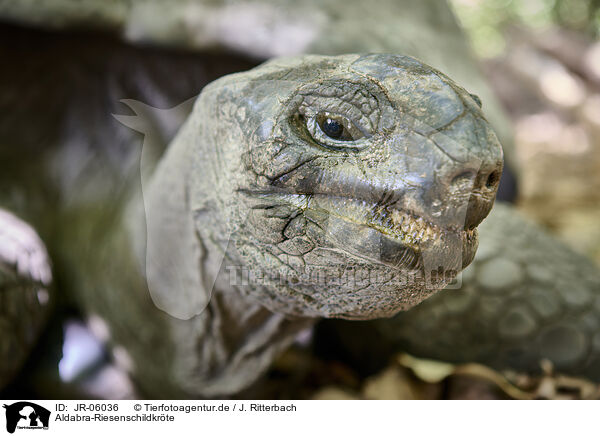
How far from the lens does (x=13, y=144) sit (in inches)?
62.1

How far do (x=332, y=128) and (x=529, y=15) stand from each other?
1.05m

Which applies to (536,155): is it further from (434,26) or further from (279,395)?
(279,395)

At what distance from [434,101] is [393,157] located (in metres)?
0.09

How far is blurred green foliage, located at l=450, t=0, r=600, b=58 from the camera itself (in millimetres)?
1373

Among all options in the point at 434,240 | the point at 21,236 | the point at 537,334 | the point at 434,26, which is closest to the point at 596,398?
the point at 537,334

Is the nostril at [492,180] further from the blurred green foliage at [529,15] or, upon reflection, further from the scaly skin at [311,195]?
the blurred green foliage at [529,15]

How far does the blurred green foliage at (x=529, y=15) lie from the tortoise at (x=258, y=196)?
0.14 metres

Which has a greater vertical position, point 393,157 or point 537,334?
point 393,157

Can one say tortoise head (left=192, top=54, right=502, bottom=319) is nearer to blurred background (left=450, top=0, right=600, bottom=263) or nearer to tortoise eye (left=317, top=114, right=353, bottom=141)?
tortoise eye (left=317, top=114, right=353, bottom=141)

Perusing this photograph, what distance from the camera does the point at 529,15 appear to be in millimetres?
1451
